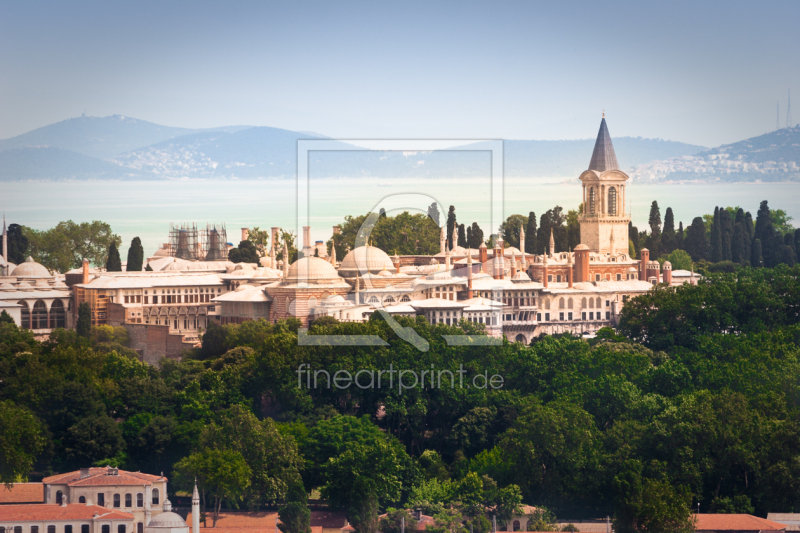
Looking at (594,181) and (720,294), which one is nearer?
(720,294)

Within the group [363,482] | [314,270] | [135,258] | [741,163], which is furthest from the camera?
[741,163]

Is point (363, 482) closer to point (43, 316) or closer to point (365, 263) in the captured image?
point (365, 263)

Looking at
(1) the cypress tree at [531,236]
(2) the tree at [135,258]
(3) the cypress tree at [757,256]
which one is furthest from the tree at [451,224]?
(2) the tree at [135,258]

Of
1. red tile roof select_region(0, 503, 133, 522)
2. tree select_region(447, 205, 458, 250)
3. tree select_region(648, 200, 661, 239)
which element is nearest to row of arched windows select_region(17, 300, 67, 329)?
tree select_region(447, 205, 458, 250)

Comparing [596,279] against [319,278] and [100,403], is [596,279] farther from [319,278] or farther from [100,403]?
[100,403]

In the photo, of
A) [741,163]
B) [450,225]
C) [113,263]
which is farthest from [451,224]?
[741,163]

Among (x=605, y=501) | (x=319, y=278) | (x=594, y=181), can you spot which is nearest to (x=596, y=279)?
(x=594, y=181)

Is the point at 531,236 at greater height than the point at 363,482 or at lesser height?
greater
